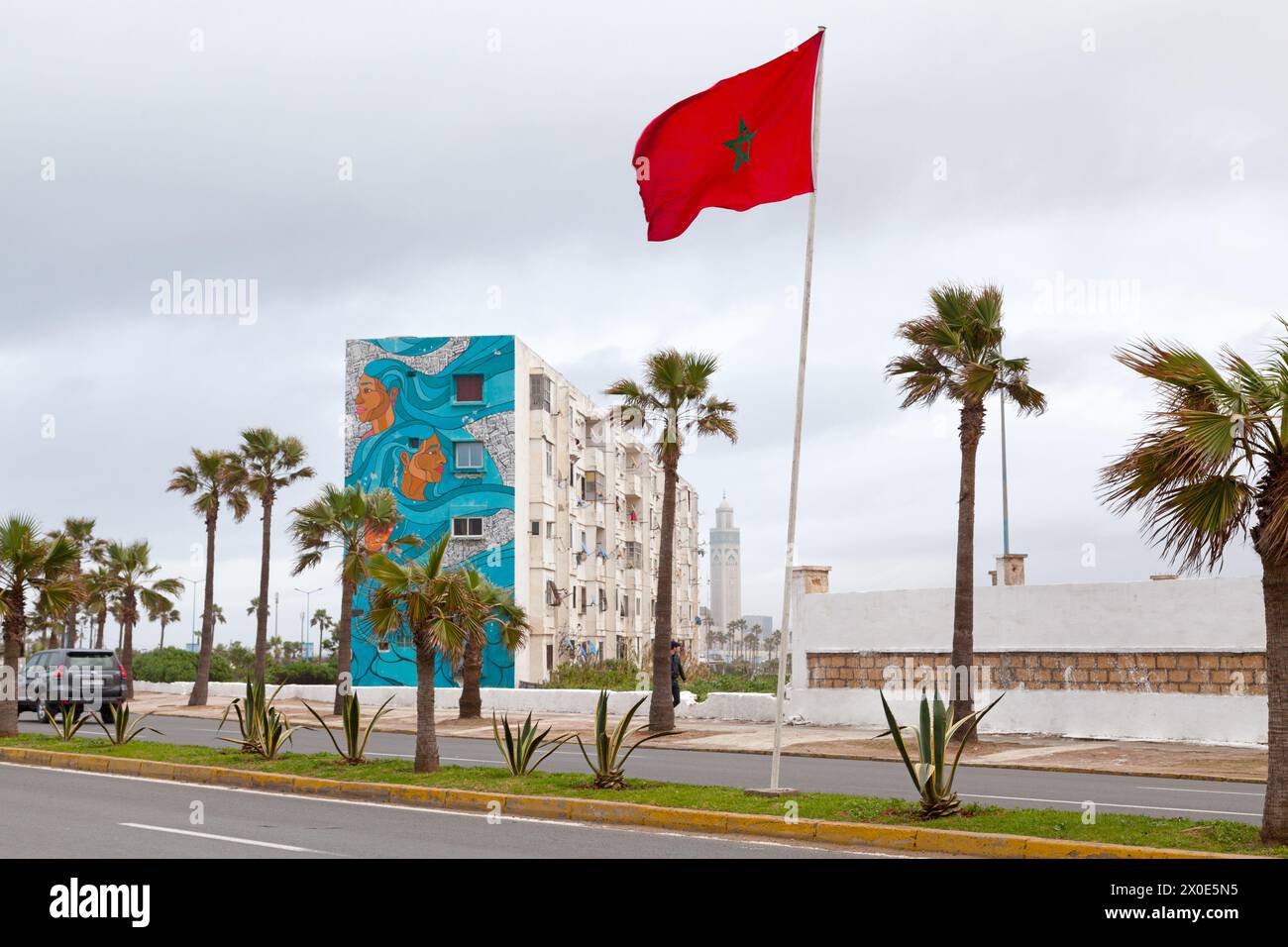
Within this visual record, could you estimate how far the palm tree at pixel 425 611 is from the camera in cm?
1573

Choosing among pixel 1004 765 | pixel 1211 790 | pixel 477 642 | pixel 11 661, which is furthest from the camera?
pixel 477 642

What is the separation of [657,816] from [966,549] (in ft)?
42.2

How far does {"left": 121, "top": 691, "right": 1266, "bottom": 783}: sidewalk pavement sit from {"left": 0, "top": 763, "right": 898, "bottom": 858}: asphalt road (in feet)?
36.3

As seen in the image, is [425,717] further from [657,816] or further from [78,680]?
[78,680]

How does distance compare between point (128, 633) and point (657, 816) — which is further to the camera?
point (128, 633)

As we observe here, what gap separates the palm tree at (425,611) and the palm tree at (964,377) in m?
11.1

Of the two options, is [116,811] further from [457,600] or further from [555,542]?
[555,542]

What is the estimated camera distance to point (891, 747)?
24.2 m

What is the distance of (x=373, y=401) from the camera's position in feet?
182

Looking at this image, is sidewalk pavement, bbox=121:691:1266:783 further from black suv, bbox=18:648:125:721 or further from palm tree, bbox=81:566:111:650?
palm tree, bbox=81:566:111:650

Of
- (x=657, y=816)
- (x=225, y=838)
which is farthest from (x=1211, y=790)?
(x=225, y=838)

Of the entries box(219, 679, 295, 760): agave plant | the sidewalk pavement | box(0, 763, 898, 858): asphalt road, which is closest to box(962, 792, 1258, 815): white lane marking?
the sidewalk pavement

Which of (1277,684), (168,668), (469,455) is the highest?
(469,455)
